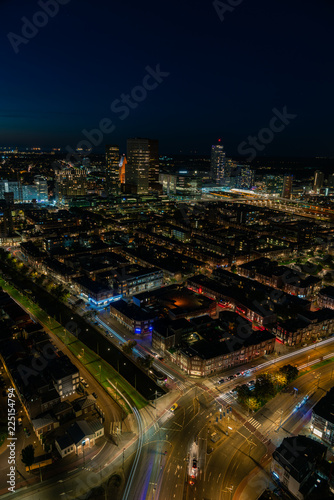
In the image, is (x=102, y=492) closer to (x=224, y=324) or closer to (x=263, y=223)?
(x=224, y=324)

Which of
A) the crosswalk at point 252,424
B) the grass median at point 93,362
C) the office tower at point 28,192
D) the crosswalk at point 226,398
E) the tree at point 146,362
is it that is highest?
the office tower at point 28,192

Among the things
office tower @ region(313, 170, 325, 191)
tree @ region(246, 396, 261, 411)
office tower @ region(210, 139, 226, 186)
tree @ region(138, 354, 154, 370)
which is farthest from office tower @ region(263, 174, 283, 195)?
tree @ region(246, 396, 261, 411)

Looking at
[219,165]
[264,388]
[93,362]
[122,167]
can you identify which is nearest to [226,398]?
[264,388]

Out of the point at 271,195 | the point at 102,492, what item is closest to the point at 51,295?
the point at 102,492

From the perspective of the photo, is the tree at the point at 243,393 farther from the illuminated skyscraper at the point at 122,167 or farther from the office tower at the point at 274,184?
the office tower at the point at 274,184

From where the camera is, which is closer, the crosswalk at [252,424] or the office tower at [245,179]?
the crosswalk at [252,424]

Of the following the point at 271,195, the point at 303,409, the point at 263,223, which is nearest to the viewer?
the point at 303,409

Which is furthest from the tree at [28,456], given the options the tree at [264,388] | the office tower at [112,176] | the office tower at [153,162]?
the office tower at [153,162]

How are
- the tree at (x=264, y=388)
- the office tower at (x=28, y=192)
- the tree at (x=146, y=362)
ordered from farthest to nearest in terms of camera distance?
the office tower at (x=28, y=192) → the tree at (x=146, y=362) → the tree at (x=264, y=388)
